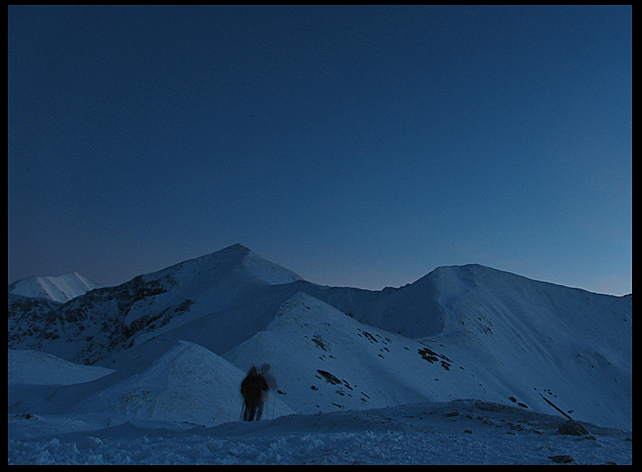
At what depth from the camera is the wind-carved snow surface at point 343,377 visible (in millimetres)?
7477

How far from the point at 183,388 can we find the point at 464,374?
30.8m

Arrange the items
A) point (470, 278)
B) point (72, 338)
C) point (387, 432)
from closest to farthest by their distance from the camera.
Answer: point (387, 432) < point (470, 278) < point (72, 338)

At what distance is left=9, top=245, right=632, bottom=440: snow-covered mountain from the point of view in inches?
688

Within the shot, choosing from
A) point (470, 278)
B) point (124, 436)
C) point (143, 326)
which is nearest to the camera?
point (124, 436)

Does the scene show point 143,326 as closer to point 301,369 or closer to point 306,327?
point 306,327

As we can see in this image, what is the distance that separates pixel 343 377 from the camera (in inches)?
1019

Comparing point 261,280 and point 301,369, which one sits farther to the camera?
point 261,280

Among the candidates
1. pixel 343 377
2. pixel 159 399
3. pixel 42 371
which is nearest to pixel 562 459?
pixel 159 399

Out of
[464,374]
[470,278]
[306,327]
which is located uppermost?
[470,278]

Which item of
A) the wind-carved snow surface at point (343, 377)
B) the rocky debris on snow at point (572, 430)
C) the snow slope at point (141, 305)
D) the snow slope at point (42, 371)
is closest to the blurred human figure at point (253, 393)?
the wind-carved snow surface at point (343, 377)

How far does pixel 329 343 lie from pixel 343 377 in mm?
6708

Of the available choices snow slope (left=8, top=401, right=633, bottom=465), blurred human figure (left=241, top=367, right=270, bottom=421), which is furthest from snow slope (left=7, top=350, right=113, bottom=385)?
snow slope (left=8, top=401, right=633, bottom=465)
